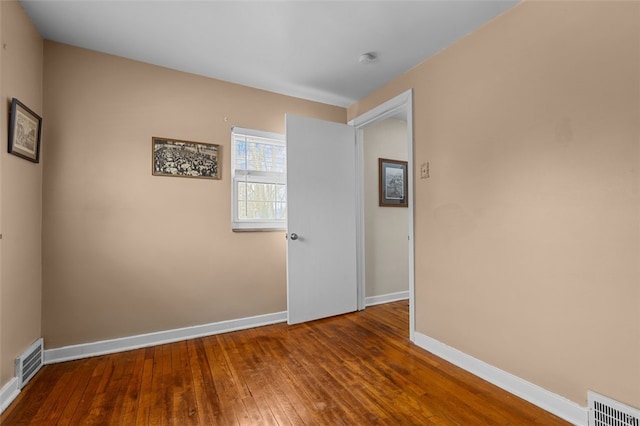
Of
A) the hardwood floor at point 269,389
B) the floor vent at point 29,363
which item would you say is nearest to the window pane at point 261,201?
the hardwood floor at point 269,389

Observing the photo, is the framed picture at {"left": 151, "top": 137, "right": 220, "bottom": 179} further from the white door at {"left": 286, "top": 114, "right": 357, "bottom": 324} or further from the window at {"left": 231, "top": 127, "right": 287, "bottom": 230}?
the white door at {"left": 286, "top": 114, "right": 357, "bottom": 324}

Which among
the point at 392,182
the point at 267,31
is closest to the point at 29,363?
the point at 267,31

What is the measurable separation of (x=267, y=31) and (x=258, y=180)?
1.40m

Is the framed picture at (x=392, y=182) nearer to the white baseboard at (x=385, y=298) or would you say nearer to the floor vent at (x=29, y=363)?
the white baseboard at (x=385, y=298)

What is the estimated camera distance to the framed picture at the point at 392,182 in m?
3.94

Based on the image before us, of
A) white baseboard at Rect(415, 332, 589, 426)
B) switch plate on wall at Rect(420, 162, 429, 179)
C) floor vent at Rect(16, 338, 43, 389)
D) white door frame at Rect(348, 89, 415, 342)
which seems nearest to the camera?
white baseboard at Rect(415, 332, 589, 426)

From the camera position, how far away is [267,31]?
7.22 feet

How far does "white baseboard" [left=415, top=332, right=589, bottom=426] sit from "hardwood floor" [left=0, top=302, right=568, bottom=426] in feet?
0.17

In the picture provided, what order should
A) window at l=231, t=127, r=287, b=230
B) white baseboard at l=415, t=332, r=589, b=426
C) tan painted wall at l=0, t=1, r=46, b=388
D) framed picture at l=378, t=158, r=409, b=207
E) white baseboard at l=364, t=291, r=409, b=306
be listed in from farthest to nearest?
framed picture at l=378, t=158, r=409, b=207 < white baseboard at l=364, t=291, r=409, b=306 < window at l=231, t=127, r=287, b=230 < tan painted wall at l=0, t=1, r=46, b=388 < white baseboard at l=415, t=332, r=589, b=426

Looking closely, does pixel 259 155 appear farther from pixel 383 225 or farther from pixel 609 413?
pixel 609 413

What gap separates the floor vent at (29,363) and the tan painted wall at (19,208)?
0.14 ft

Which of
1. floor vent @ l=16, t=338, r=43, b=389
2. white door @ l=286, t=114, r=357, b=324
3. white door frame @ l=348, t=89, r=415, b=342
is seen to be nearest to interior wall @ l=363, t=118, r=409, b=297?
white door frame @ l=348, t=89, r=415, b=342

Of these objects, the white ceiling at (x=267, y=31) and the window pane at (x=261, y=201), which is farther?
the window pane at (x=261, y=201)

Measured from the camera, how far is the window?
303 cm
